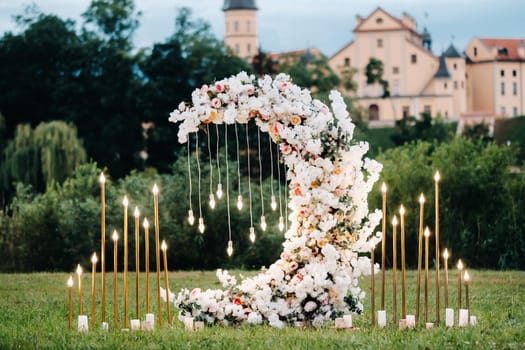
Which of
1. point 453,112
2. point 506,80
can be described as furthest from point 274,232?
point 506,80

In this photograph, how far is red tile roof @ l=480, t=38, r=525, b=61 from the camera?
4560 inches

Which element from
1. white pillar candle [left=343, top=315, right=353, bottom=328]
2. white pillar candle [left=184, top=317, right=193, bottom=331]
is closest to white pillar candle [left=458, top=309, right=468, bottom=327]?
white pillar candle [left=343, top=315, right=353, bottom=328]

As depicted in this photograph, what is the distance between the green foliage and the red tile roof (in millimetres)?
92455

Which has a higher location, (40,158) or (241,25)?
(241,25)

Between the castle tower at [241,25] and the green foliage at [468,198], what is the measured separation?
109891mm

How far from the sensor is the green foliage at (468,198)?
22.8 meters

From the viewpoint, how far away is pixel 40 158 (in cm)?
4294

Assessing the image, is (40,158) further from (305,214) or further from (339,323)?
(339,323)

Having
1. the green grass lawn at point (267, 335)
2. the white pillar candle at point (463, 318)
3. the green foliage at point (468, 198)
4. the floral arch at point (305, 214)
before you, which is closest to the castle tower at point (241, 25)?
the green foliage at point (468, 198)

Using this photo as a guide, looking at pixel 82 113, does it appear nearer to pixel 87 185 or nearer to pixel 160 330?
pixel 87 185

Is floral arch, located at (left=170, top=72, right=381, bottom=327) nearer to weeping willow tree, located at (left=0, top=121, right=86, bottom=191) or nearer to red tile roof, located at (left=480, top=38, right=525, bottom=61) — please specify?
weeping willow tree, located at (left=0, top=121, right=86, bottom=191)

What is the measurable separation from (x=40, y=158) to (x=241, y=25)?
9320cm

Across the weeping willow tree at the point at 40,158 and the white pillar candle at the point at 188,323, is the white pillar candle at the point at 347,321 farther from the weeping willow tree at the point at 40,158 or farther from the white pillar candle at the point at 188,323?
the weeping willow tree at the point at 40,158

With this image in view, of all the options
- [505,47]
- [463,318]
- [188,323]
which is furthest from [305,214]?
[505,47]
